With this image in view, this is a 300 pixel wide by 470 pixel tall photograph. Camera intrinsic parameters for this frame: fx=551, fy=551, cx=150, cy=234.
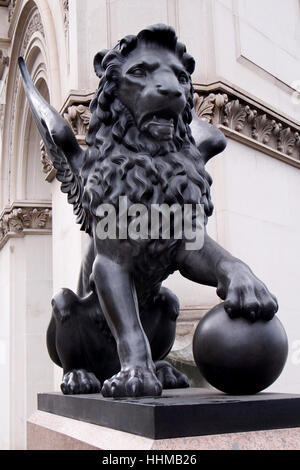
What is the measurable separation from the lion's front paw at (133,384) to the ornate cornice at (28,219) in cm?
615

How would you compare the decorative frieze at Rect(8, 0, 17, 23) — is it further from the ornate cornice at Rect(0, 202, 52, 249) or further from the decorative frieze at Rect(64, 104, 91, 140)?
the decorative frieze at Rect(64, 104, 91, 140)

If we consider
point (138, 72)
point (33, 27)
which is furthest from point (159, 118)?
point (33, 27)

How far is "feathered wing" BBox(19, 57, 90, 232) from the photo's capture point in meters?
2.38

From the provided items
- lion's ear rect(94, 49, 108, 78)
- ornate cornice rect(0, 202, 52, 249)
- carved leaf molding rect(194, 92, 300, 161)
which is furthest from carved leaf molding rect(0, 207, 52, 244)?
lion's ear rect(94, 49, 108, 78)

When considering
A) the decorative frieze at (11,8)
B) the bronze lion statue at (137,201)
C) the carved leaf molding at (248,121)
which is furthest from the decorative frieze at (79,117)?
the decorative frieze at (11,8)

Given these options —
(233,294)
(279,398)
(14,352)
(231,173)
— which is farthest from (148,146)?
(14,352)

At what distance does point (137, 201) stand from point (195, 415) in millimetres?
837

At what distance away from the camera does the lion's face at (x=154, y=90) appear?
203 cm

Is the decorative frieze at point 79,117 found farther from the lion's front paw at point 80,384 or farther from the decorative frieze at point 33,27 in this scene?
the decorative frieze at point 33,27

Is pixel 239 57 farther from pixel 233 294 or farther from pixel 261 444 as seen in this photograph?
pixel 261 444

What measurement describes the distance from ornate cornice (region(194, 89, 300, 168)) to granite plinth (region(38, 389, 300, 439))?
2.76 meters

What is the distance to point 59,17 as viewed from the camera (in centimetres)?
521

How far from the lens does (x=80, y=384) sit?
2.25 metres

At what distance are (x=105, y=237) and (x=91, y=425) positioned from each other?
68 cm
